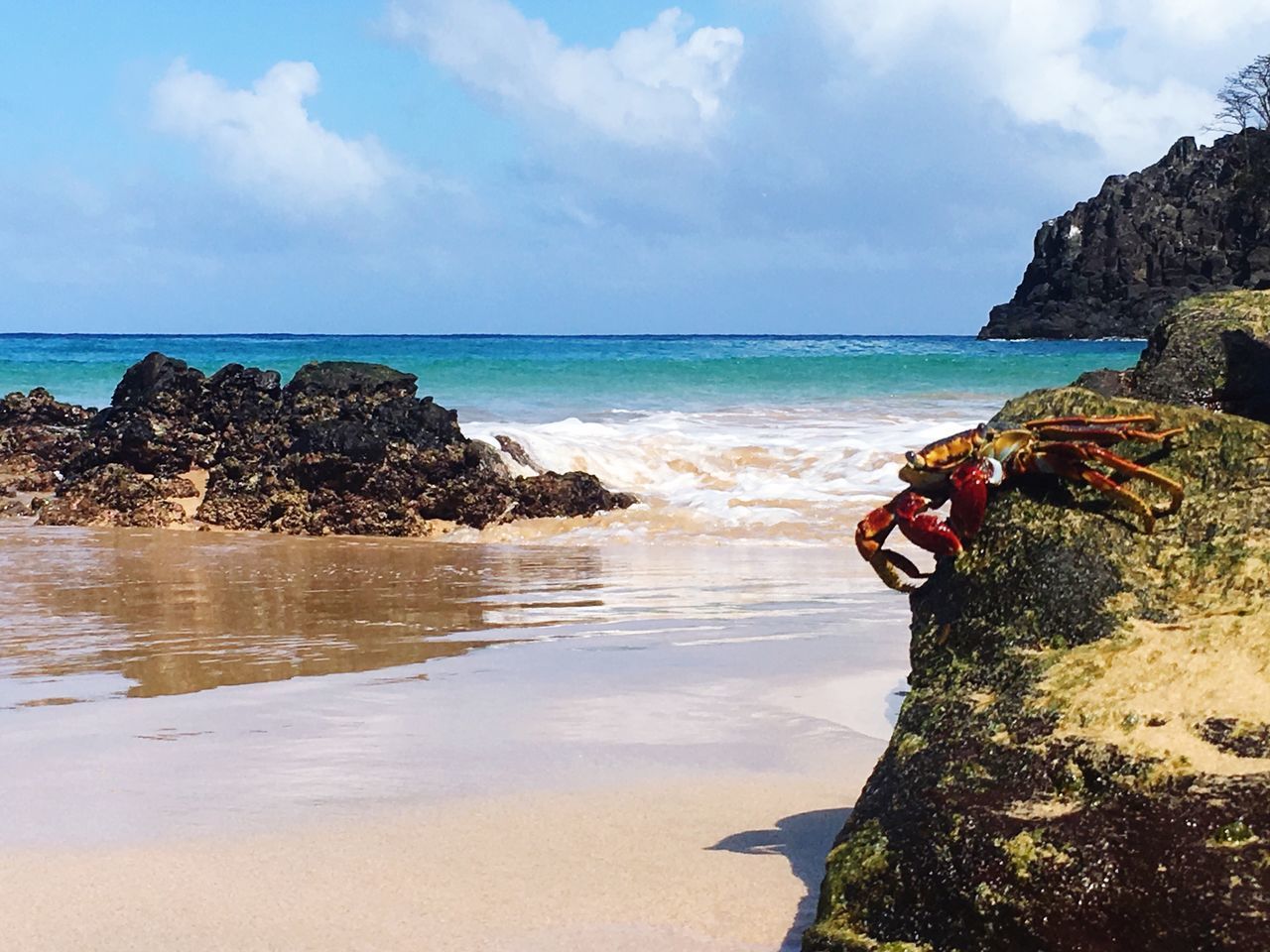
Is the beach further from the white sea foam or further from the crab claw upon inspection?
the crab claw

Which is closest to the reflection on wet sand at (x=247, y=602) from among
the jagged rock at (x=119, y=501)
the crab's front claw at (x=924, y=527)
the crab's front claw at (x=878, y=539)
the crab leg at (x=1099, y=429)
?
the jagged rock at (x=119, y=501)

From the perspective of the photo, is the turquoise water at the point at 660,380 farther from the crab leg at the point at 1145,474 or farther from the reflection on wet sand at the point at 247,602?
the crab leg at the point at 1145,474

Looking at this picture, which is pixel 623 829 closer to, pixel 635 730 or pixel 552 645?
pixel 635 730

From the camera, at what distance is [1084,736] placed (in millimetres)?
2824

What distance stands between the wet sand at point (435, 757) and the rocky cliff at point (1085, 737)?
497 mm

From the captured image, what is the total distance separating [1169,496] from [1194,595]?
0.25 metres

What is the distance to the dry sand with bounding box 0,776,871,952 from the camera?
3.27 meters

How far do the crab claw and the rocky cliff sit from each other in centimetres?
6

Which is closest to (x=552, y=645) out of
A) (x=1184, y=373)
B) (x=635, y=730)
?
(x=635, y=730)

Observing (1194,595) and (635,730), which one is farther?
(635,730)

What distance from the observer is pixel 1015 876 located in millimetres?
2672

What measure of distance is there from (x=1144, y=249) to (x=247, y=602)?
71739 mm

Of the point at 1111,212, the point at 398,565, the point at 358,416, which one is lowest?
the point at 398,565

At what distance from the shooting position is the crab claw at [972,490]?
3.22 meters
